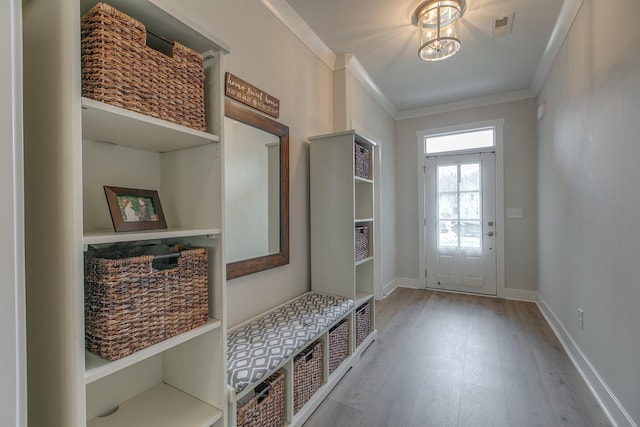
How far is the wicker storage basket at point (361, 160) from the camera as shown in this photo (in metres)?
2.46

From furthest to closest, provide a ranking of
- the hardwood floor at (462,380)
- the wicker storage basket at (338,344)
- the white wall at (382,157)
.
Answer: the white wall at (382,157)
the wicker storage basket at (338,344)
the hardwood floor at (462,380)

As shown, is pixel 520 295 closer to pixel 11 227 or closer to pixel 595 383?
pixel 595 383

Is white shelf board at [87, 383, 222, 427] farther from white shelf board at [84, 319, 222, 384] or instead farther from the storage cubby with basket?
white shelf board at [84, 319, 222, 384]

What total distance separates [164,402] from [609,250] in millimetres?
2409

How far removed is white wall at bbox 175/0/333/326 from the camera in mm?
1777

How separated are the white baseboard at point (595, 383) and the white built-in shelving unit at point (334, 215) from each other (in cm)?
149

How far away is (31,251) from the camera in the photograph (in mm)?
857

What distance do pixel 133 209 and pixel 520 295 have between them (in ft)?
14.6

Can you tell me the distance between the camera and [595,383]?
1910 mm

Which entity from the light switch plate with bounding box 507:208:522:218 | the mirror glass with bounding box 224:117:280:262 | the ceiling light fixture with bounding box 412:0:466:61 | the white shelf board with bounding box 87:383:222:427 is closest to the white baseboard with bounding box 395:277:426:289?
the light switch plate with bounding box 507:208:522:218

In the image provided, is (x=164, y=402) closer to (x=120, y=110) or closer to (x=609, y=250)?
(x=120, y=110)

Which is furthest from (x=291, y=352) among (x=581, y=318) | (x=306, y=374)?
(x=581, y=318)

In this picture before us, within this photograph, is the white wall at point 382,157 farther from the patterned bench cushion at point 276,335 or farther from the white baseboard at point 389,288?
the patterned bench cushion at point 276,335

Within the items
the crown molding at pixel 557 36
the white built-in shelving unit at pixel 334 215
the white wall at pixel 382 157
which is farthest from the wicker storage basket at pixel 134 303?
the crown molding at pixel 557 36
